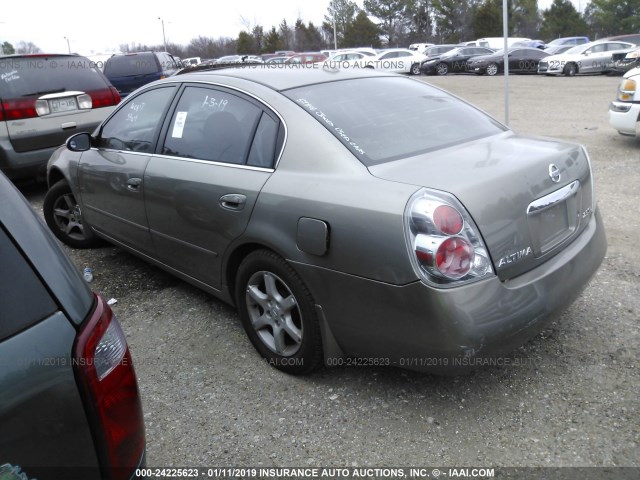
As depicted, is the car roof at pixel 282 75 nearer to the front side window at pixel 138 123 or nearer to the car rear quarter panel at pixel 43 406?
the front side window at pixel 138 123

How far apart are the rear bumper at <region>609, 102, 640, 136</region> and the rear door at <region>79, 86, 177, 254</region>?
20.8 feet

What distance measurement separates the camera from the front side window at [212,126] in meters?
3.19

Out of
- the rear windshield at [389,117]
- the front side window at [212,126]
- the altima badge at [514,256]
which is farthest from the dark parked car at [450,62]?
the altima badge at [514,256]

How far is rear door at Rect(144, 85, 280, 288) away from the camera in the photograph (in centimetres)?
305

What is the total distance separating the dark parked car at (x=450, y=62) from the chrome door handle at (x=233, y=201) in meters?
29.1

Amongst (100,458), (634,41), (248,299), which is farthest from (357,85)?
(634,41)

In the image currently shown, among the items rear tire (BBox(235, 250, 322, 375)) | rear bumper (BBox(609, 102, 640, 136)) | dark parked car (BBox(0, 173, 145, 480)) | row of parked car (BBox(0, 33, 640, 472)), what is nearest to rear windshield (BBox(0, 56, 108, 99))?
row of parked car (BBox(0, 33, 640, 472))

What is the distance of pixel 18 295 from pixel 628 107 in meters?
8.10

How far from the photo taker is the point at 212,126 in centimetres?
340

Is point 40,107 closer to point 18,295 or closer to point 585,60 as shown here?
point 18,295

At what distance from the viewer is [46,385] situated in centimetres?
135

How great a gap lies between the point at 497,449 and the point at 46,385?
74.5 inches

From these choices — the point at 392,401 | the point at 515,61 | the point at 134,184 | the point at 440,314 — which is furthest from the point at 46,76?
the point at 515,61

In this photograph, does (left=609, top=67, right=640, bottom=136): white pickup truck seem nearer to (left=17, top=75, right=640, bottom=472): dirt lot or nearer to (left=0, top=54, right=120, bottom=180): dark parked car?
(left=17, top=75, right=640, bottom=472): dirt lot
